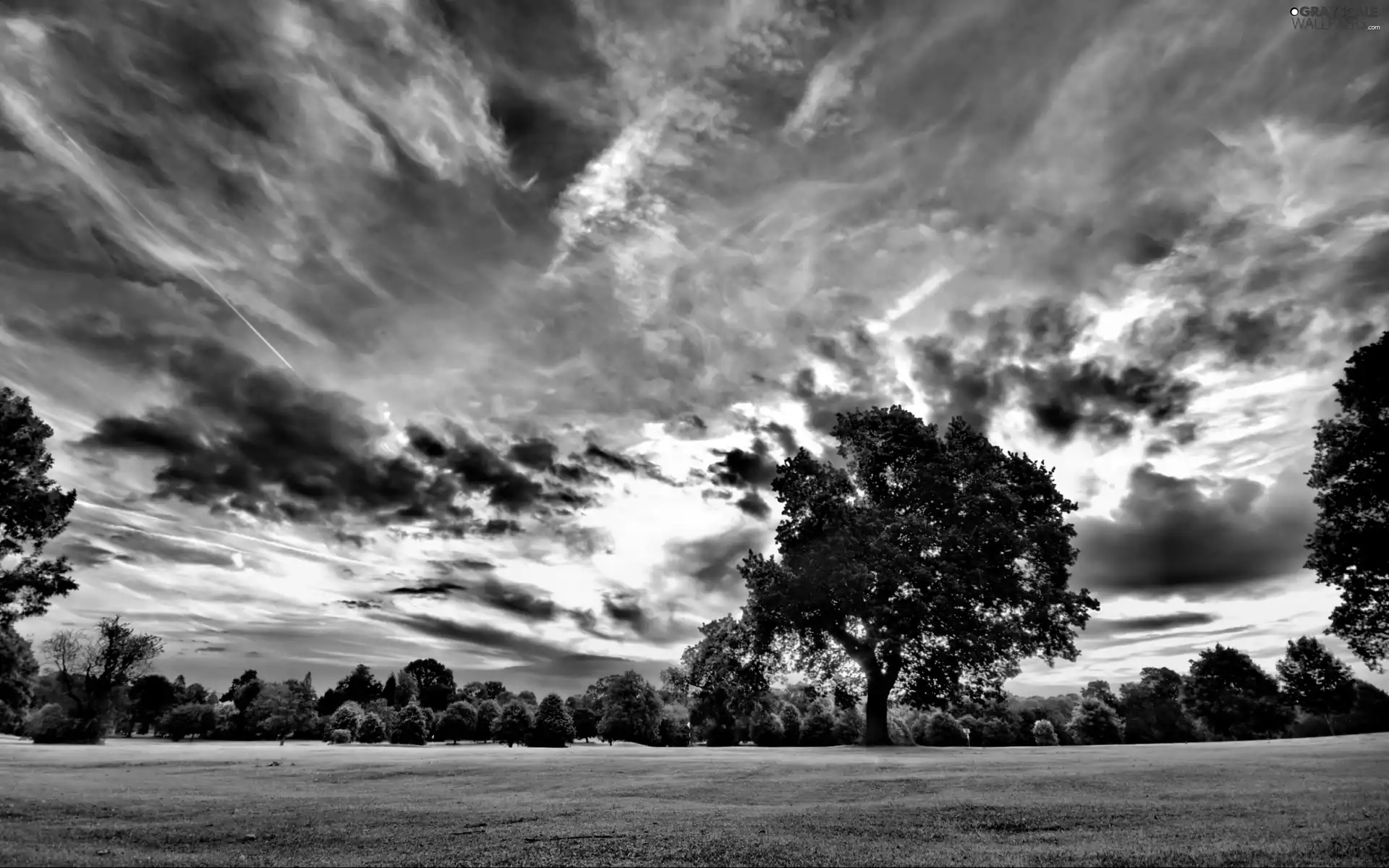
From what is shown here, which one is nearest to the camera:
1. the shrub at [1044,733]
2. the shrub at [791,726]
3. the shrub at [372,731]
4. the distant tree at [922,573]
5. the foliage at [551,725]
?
the distant tree at [922,573]

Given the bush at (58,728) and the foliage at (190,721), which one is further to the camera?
the foliage at (190,721)

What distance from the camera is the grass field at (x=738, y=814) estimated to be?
13.8 meters

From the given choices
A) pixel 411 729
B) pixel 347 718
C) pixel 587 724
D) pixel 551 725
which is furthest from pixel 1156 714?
pixel 347 718

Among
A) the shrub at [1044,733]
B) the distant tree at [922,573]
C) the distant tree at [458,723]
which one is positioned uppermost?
the distant tree at [922,573]

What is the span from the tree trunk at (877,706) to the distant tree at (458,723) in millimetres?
71265

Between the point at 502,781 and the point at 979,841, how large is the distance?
19476 millimetres

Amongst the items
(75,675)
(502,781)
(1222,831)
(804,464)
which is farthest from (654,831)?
(75,675)

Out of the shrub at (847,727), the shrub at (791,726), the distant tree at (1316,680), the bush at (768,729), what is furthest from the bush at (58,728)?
the distant tree at (1316,680)

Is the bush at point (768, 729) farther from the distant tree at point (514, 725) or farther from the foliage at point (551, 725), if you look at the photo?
the distant tree at point (514, 725)

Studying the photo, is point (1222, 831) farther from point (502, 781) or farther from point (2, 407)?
point (2, 407)

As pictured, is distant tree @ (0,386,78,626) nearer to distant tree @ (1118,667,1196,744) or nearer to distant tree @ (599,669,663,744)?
distant tree @ (599,669,663,744)

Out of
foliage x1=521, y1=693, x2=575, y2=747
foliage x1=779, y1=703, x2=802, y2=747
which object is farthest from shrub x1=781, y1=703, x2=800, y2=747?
foliage x1=521, y1=693, x2=575, y2=747

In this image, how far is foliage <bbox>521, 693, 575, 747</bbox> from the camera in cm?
7725

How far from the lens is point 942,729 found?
311ft
